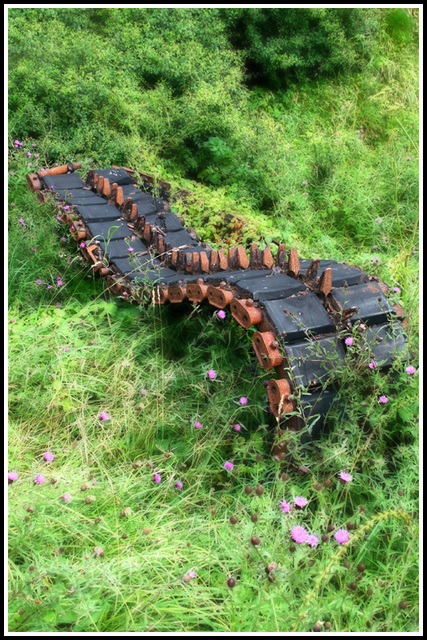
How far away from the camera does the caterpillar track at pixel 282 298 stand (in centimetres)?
219

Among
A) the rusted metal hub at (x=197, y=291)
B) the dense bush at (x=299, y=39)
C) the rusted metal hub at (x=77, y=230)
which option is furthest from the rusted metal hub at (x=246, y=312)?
the dense bush at (x=299, y=39)

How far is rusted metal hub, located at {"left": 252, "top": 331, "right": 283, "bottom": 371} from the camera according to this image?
7.25ft

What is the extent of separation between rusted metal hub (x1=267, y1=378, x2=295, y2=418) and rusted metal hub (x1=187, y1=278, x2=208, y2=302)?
0.64 metres

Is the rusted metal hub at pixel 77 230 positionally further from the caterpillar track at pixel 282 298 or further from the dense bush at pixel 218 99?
the dense bush at pixel 218 99

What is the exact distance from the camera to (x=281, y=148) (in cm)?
536

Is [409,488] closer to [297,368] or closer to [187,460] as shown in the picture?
[297,368]

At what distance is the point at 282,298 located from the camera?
7.95ft

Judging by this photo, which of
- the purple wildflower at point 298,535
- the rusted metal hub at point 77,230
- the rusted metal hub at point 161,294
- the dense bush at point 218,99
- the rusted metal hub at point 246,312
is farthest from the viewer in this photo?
the dense bush at point 218,99

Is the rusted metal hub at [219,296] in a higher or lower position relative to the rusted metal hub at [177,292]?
higher

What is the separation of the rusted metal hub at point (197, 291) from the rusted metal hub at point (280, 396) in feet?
2.08

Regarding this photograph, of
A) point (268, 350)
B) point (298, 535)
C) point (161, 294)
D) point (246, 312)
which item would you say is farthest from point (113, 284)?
point (298, 535)

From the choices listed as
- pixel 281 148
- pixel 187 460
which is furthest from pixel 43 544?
pixel 281 148

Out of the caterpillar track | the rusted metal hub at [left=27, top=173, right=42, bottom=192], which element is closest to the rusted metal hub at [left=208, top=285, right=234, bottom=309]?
the caterpillar track

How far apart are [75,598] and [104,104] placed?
4.61m
